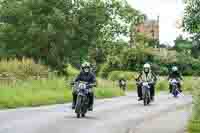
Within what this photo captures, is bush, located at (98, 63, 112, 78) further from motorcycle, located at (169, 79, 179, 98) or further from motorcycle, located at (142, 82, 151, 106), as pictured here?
motorcycle, located at (142, 82, 151, 106)

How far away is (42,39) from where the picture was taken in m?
69.7

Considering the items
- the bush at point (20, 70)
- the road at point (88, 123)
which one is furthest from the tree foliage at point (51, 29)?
the road at point (88, 123)

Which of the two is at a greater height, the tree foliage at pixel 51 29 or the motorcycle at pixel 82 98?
the tree foliage at pixel 51 29

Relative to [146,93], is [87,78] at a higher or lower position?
higher

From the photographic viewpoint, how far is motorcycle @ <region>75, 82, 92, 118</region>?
74.3 ft

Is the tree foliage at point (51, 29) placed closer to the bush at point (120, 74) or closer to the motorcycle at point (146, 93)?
the bush at point (120, 74)

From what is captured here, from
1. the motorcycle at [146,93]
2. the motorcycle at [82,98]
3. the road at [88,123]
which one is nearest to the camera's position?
the road at [88,123]

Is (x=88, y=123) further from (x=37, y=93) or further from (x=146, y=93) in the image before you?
(x=37, y=93)

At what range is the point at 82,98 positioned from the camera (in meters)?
22.8

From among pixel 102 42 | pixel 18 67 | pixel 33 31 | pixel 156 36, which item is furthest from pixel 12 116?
pixel 156 36

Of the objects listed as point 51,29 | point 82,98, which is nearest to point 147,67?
point 82,98

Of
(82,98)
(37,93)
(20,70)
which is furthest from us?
(20,70)

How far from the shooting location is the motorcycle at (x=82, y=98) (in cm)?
2266

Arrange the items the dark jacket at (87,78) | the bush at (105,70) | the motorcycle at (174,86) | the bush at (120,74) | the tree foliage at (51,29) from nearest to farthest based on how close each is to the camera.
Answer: the dark jacket at (87,78) → the motorcycle at (174,86) → the tree foliage at (51,29) → the bush at (120,74) → the bush at (105,70)
